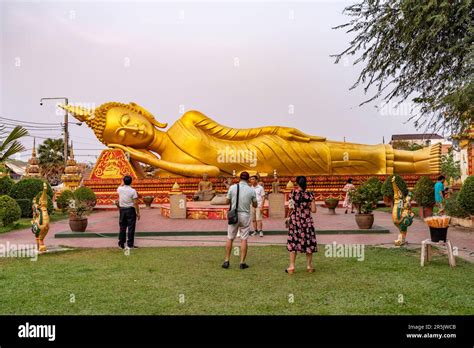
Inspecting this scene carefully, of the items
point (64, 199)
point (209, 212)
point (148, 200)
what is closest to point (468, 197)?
point (209, 212)

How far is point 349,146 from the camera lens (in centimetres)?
2189

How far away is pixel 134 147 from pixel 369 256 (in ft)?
51.5

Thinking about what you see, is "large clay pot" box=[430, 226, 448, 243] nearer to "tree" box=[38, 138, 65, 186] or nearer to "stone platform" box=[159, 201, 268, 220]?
"stone platform" box=[159, 201, 268, 220]

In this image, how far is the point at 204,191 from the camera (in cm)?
1986

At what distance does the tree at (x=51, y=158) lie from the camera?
138 ft

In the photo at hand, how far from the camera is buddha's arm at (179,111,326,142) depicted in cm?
2172

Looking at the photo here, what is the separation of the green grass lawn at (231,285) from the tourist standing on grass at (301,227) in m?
0.31

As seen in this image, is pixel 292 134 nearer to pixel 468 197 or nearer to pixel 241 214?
pixel 468 197

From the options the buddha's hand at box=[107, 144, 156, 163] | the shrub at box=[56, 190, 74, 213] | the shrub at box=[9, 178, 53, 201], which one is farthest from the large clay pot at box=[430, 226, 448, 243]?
the buddha's hand at box=[107, 144, 156, 163]

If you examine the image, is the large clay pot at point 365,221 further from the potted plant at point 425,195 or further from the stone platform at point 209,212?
the stone platform at point 209,212

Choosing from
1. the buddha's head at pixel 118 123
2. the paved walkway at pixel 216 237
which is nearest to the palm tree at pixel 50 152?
the buddha's head at pixel 118 123

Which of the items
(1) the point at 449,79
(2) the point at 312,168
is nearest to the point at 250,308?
(1) the point at 449,79

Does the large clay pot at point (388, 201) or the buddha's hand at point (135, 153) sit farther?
the buddha's hand at point (135, 153)
